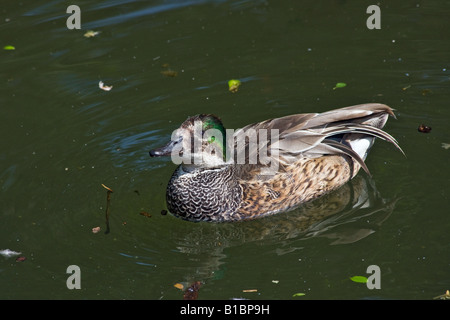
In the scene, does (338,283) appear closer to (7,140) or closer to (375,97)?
(375,97)

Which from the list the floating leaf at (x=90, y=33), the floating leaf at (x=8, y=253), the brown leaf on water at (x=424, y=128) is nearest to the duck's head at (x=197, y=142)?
the floating leaf at (x=8, y=253)

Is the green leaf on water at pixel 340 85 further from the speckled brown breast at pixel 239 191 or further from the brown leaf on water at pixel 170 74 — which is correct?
the brown leaf on water at pixel 170 74

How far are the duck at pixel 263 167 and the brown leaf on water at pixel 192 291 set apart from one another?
3.50 ft

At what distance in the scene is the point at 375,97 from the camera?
356 inches

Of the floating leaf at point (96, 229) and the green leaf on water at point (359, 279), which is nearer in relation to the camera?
the green leaf on water at point (359, 279)

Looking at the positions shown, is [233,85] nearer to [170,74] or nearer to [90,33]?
[170,74]

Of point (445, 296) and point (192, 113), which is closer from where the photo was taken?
point (445, 296)

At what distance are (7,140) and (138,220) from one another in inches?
96.8

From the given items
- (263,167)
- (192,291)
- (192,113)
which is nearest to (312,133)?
(263,167)

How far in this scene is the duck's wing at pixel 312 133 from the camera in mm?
7305

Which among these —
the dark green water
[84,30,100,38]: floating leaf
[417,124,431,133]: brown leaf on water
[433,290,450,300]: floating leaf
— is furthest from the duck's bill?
[84,30,100,38]: floating leaf

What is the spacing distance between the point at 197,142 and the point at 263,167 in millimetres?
755

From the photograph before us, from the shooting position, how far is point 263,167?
23.8 ft

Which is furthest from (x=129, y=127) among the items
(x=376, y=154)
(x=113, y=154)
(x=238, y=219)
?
(x=376, y=154)
